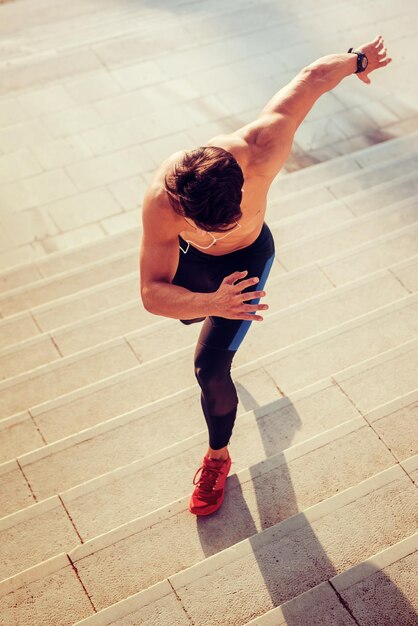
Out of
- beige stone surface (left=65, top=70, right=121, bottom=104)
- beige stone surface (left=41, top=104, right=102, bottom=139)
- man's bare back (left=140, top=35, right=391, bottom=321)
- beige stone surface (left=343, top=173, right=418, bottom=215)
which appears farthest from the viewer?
beige stone surface (left=65, top=70, right=121, bottom=104)

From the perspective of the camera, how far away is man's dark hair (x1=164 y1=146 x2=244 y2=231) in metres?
2.97

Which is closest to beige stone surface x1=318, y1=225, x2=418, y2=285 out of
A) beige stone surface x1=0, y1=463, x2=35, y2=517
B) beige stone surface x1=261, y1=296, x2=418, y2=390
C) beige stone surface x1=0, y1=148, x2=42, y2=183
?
beige stone surface x1=261, y1=296, x2=418, y2=390

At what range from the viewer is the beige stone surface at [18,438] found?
435 cm

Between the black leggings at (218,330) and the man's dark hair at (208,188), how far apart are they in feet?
2.20

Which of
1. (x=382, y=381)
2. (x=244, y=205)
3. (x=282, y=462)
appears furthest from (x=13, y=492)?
(x=382, y=381)

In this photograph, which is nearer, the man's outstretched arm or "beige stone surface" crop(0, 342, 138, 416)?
the man's outstretched arm

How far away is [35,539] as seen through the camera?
3.83 m

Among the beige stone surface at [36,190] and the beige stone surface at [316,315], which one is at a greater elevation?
the beige stone surface at [316,315]

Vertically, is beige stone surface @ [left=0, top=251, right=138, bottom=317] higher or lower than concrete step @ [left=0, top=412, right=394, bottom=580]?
lower

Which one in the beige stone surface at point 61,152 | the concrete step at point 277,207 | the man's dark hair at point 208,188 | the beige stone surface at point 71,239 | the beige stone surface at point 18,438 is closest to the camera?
the man's dark hair at point 208,188

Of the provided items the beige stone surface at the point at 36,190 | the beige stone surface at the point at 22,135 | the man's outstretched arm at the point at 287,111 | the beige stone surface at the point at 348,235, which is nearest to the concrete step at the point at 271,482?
the man's outstretched arm at the point at 287,111

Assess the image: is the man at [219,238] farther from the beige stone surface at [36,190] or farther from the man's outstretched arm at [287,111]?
the beige stone surface at [36,190]

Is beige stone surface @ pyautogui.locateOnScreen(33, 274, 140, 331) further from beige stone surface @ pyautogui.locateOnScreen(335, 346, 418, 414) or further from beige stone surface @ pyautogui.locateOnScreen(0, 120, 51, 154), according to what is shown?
beige stone surface @ pyautogui.locateOnScreen(0, 120, 51, 154)

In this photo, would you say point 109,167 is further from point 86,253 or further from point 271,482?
point 271,482
